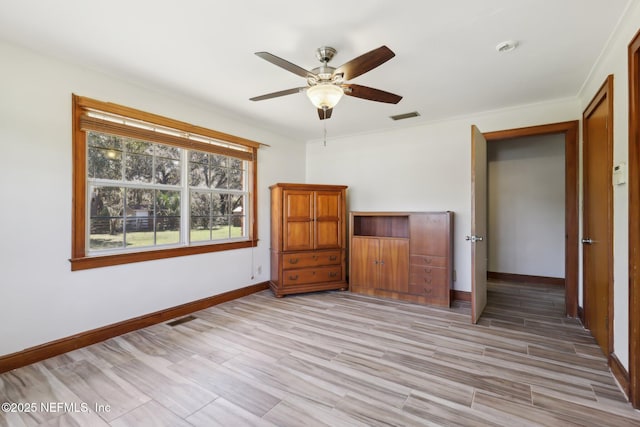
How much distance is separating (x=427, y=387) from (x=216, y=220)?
3.07m

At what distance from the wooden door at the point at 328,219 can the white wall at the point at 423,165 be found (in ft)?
1.78

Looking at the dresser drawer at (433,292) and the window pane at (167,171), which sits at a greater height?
the window pane at (167,171)

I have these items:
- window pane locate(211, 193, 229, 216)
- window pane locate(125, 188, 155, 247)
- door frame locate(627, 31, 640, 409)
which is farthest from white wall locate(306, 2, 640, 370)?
window pane locate(125, 188, 155, 247)

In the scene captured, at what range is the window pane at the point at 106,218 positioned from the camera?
→ 275cm

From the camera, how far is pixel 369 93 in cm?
233

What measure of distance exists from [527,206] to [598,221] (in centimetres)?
278

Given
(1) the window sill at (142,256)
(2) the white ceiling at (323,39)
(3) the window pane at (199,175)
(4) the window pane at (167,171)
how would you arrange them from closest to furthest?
(2) the white ceiling at (323,39)
(1) the window sill at (142,256)
(4) the window pane at (167,171)
(3) the window pane at (199,175)

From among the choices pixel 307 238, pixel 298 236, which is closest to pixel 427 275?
pixel 307 238

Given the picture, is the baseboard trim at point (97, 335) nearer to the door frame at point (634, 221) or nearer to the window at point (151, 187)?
the window at point (151, 187)

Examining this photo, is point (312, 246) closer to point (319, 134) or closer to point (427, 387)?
point (319, 134)

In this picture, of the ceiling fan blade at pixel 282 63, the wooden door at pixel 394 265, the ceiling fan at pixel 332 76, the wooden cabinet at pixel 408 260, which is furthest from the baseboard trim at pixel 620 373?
the ceiling fan blade at pixel 282 63

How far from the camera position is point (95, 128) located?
2.69 meters

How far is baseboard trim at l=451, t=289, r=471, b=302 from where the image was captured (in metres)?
3.95

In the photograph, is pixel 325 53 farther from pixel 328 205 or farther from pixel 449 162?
pixel 449 162
